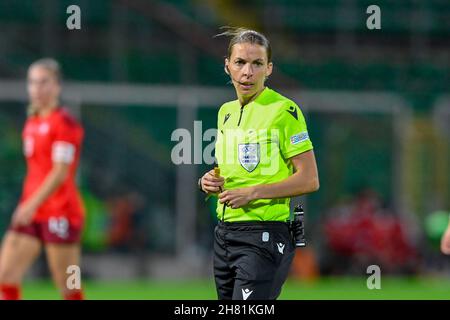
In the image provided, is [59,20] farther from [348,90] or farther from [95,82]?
[348,90]

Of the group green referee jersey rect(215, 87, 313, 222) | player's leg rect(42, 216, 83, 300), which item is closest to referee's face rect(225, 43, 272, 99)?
green referee jersey rect(215, 87, 313, 222)

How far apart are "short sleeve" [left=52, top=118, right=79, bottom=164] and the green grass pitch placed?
389 cm

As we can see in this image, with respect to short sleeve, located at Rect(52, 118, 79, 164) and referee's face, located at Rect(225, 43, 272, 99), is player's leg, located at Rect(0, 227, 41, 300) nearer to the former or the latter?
short sleeve, located at Rect(52, 118, 79, 164)

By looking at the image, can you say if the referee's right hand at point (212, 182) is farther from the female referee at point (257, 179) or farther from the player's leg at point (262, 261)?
the player's leg at point (262, 261)

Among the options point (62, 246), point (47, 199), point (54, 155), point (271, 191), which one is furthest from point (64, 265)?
point (271, 191)

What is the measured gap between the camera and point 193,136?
51.9ft

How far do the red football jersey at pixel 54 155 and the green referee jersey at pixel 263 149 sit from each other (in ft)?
10.4

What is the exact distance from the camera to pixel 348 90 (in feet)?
65.2

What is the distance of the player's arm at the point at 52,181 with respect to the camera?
28.3 ft

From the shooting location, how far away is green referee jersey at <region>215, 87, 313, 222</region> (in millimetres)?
5883

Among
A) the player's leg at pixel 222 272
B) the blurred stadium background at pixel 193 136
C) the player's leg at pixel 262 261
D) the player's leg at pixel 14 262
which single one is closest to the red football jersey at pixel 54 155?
the player's leg at pixel 14 262
